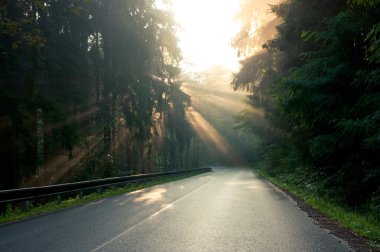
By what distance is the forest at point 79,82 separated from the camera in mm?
15484

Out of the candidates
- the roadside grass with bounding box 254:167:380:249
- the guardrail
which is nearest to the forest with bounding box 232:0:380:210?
the roadside grass with bounding box 254:167:380:249

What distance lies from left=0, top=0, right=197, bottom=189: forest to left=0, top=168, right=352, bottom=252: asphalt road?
476 cm

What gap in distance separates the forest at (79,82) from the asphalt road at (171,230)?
476cm

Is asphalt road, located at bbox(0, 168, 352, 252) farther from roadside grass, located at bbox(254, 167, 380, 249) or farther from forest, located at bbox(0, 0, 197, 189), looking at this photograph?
forest, located at bbox(0, 0, 197, 189)

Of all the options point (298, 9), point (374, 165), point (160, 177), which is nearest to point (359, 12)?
point (298, 9)

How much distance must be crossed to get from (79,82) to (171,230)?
14.8 meters

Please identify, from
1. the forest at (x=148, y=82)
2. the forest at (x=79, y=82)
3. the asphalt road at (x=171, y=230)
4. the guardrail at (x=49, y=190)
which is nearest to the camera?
the asphalt road at (x=171, y=230)

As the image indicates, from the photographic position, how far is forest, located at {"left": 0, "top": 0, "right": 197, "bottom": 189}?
15.5 meters

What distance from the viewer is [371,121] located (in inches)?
387

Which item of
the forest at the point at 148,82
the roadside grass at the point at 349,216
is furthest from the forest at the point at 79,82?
the roadside grass at the point at 349,216

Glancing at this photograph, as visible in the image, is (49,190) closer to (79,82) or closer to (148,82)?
(79,82)

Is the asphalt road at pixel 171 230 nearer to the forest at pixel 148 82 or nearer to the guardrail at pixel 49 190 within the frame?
the guardrail at pixel 49 190

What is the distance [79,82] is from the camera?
71.7ft

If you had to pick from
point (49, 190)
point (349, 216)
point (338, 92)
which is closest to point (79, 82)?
point (49, 190)
